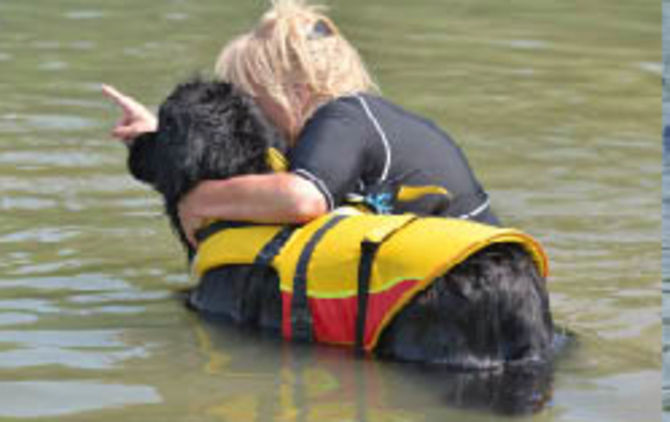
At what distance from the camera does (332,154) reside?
5.19m

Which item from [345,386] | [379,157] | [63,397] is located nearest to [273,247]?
[379,157]

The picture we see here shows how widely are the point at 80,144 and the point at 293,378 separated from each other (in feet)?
12.8

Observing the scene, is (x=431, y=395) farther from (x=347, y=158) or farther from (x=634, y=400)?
(x=347, y=158)

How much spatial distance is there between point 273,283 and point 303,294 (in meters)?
0.19

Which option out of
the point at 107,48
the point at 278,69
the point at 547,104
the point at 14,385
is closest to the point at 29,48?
the point at 107,48

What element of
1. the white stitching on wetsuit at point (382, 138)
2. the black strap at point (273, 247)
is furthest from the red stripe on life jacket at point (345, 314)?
the white stitching on wetsuit at point (382, 138)

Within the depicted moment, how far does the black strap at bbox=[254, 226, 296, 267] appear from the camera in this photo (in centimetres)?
Result: 523

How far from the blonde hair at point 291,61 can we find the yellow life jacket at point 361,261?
53 centimetres

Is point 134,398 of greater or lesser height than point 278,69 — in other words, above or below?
below

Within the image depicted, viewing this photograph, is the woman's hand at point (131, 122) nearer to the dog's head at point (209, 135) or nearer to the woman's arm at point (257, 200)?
the dog's head at point (209, 135)

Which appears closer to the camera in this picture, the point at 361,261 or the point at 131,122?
the point at 361,261

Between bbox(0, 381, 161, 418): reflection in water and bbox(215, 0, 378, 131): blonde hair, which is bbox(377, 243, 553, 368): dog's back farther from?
bbox(215, 0, 378, 131): blonde hair

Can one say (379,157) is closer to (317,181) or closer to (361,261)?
(317,181)

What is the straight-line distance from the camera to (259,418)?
4.44 meters
